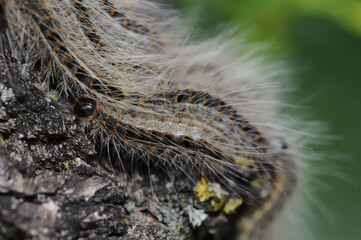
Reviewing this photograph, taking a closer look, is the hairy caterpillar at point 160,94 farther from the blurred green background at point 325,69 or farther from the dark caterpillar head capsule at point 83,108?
the blurred green background at point 325,69

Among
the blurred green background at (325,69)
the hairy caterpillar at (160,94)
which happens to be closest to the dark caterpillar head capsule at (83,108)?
the hairy caterpillar at (160,94)

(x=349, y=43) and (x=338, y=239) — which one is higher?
(x=349, y=43)

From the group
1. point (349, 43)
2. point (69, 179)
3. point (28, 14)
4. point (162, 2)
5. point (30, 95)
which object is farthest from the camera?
point (349, 43)

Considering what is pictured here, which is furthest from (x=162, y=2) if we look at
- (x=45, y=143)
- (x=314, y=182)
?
(x=314, y=182)

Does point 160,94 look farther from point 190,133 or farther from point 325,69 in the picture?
point 325,69

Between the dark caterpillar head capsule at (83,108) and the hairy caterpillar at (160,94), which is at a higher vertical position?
the hairy caterpillar at (160,94)

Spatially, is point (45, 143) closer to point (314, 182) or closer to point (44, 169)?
point (44, 169)

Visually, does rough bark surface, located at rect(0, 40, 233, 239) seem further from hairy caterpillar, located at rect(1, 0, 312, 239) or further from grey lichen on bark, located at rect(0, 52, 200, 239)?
hairy caterpillar, located at rect(1, 0, 312, 239)
